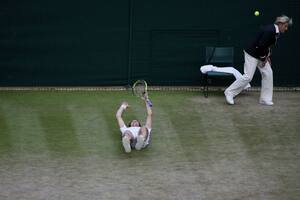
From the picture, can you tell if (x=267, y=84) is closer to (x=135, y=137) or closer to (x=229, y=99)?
(x=229, y=99)

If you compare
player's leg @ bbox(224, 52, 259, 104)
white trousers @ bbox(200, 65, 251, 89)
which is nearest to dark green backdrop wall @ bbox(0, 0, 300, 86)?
white trousers @ bbox(200, 65, 251, 89)

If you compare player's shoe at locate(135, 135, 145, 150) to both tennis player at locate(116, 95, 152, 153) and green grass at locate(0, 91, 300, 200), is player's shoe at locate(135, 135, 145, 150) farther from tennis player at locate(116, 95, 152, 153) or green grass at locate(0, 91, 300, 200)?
green grass at locate(0, 91, 300, 200)

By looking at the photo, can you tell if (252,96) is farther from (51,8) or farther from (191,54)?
(51,8)

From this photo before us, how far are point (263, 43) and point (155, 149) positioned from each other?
3.79 m

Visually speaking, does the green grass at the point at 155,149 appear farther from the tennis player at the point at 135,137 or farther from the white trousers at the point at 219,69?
the white trousers at the point at 219,69

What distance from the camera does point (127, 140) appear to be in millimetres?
10461

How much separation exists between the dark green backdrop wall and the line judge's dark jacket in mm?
1960

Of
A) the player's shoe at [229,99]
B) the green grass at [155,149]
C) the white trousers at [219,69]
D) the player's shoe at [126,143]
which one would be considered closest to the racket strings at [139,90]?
the green grass at [155,149]

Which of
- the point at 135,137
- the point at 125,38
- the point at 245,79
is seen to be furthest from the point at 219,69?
the point at 135,137

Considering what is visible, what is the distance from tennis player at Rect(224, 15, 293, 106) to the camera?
44.0 feet

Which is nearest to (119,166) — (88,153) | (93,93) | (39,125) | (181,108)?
(88,153)

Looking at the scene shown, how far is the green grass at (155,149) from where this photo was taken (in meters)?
9.20

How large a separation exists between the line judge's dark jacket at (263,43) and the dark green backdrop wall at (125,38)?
1960 millimetres

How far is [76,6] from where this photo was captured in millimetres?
15266
